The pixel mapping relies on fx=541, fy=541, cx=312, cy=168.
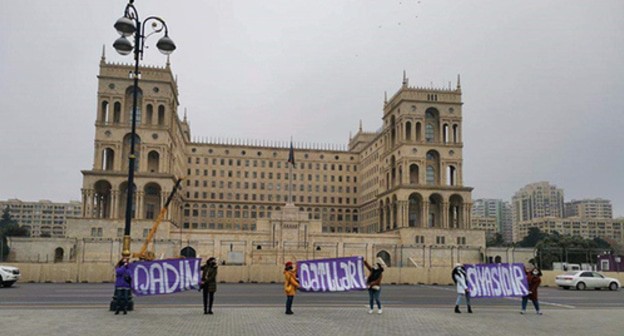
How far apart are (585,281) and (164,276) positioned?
32502 mm

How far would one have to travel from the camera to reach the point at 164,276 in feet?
67.2

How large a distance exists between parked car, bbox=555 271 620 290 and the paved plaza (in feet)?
68.1

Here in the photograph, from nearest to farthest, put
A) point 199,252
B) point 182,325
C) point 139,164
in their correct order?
1. point 182,325
2. point 199,252
3. point 139,164

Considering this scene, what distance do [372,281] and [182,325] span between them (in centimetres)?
683

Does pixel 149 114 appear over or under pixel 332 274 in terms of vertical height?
over

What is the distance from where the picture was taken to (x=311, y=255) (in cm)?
6419

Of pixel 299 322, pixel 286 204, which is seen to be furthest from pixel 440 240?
pixel 299 322

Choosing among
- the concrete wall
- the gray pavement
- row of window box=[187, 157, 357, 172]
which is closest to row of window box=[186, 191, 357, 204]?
row of window box=[187, 157, 357, 172]

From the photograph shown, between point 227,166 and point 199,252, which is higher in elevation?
point 227,166

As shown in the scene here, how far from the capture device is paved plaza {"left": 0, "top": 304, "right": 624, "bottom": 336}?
1457 centimetres

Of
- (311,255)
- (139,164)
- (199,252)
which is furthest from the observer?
(139,164)

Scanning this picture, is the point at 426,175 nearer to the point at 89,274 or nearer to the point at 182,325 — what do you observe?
the point at 89,274

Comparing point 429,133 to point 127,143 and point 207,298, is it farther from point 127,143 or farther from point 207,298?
point 207,298

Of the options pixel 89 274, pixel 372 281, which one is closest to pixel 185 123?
pixel 89 274
